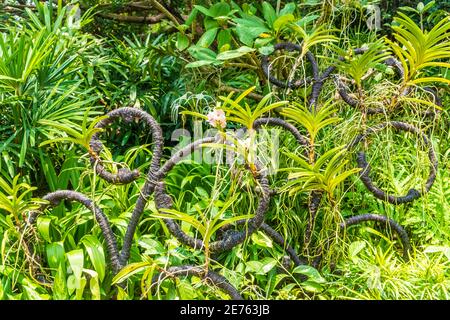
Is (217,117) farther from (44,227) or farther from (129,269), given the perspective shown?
(44,227)

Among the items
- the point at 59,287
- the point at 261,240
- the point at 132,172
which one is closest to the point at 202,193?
the point at 261,240

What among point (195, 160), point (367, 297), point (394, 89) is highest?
point (394, 89)

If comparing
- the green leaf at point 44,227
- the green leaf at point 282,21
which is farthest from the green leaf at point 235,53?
the green leaf at point 44,227

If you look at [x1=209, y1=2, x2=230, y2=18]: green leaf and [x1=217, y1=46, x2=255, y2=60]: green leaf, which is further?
[x1=209, y1=2, x2=230, y2=18]: green leaf

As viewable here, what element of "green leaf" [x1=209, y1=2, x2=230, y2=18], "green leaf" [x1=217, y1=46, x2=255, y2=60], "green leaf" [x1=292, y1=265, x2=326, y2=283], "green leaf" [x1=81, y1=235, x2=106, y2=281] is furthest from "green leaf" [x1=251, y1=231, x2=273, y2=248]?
"green leaf" [x1=209, y1=2, x2=230, y2=18]

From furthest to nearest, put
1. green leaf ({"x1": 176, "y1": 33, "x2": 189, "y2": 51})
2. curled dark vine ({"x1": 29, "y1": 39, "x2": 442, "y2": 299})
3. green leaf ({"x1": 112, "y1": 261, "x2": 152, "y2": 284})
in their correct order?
green leaf ({"x1": 176, "y1": 33, "x2": 189, "y2": 51}), curled dark vine ({"x1": 29, "y1": 39, "x2": 442, "y2": 299}), green leaf ({"x1": 112, "y1": 261, "x2": 152, "y2": 284})

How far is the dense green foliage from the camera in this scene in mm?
1883

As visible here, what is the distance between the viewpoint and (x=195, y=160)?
7.98 feet

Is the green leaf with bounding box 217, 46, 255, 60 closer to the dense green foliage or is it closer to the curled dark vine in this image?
the dense green foliage

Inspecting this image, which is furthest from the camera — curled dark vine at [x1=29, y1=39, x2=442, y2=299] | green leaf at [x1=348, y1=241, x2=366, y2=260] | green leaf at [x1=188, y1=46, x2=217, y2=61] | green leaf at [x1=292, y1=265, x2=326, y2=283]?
green leaf at [x1=188, y1=46, x2=217, y2=61]
